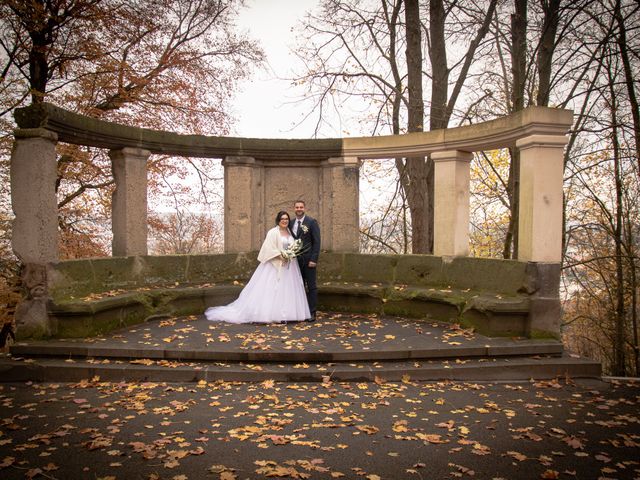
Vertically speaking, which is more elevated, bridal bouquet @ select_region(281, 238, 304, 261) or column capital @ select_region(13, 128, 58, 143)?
column capital @ select_region(13, 128, 58, 143)

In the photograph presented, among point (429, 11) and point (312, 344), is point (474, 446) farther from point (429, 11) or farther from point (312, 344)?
point (429, 11)

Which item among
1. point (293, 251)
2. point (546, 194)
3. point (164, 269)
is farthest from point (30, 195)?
point (546, 194)

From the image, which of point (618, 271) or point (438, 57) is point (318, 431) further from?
point (438, 57)

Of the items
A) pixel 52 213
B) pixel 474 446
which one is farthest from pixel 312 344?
pixel 52 213

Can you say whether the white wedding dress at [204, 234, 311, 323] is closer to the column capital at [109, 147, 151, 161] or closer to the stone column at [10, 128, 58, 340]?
the stone column at [10, 128, 58, 340]

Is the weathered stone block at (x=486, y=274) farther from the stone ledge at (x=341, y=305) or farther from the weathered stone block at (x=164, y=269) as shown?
the weathered stone block at (x=164, y=269)

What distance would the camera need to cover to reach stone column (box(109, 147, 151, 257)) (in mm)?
8094

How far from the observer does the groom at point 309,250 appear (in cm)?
793

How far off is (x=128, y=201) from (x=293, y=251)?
2813mm

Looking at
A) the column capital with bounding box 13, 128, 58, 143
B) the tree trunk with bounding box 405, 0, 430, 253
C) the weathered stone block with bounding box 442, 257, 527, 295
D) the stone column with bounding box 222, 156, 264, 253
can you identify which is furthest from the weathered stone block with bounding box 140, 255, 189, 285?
the tree trunk with bounding box 405, 0, 430, 253

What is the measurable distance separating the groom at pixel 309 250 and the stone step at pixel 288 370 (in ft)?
7.53

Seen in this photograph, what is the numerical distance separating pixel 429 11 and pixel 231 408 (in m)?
11.2

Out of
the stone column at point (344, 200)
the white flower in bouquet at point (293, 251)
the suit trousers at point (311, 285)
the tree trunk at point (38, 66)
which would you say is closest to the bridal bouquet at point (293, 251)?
the white flower in bouquet at point (293, 251)

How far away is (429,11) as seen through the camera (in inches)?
487
